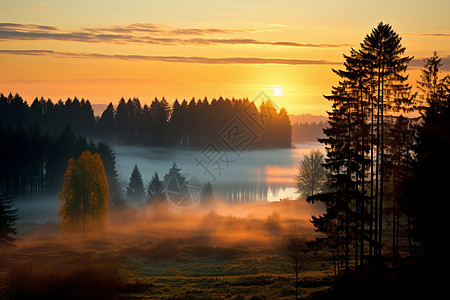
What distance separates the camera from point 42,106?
557ft

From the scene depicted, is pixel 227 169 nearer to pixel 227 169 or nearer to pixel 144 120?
pixel 227 169

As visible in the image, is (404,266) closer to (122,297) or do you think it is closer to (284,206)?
(122,297)

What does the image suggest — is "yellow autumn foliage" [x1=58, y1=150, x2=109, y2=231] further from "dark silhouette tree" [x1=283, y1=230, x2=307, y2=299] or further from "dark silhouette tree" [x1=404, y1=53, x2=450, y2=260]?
"dark silhouette tree" [x1=404, y1=53, x2=450, y2=260]

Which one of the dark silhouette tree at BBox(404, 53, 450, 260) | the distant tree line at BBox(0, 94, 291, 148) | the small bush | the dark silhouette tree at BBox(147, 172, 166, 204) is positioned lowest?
the small bush

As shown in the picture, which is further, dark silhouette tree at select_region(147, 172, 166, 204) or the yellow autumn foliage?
dark silhouette tree at select_region(147, 172, 166, 204)

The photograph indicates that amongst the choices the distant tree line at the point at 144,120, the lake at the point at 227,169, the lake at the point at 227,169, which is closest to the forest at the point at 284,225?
the lake at the point at 227,169

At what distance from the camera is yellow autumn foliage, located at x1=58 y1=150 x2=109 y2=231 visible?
69.1 meters

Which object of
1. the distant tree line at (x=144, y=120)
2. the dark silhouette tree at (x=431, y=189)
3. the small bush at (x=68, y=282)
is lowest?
the small bush at (x=68, y=282)

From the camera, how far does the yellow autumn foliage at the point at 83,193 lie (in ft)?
227

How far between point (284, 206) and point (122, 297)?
7291 cm

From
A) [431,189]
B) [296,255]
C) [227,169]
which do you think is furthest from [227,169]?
[431,189]

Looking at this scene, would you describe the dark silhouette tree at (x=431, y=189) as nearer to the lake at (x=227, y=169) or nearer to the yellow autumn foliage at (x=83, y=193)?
the yellow autumn foliage at (x=83, y=193)

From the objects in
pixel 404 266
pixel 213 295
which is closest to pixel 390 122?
pixel 404 266

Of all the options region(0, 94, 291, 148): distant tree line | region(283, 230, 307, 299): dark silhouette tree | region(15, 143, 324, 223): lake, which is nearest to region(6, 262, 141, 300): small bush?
region(283, 230, 307, 299): dark silhouette tree
